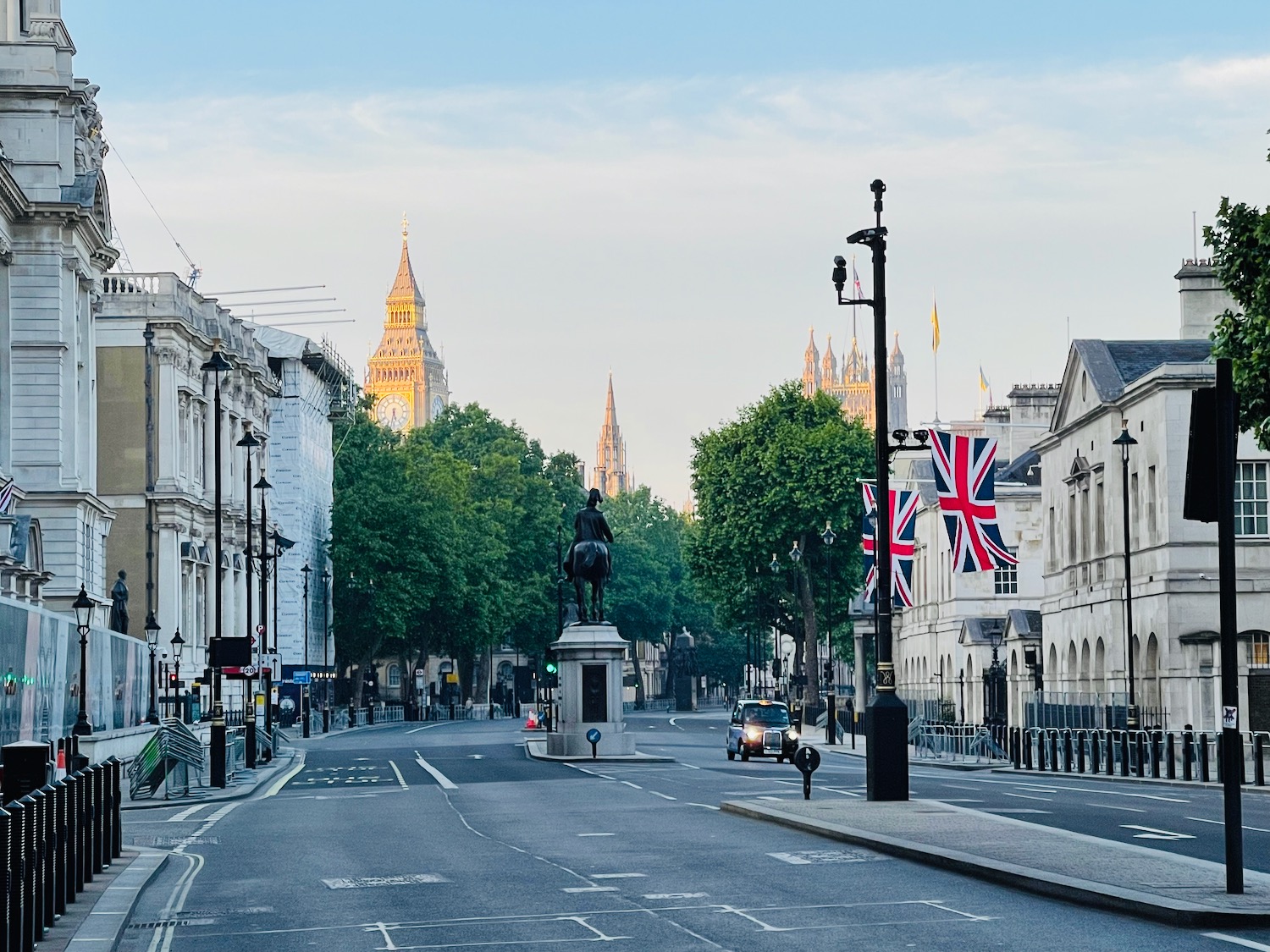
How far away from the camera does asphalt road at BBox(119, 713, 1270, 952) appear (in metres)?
15.5

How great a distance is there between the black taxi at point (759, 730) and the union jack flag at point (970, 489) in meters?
12.9

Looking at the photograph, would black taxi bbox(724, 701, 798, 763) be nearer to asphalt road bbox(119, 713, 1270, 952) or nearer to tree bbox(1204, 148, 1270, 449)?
asphalt road bbox(119, 713, 1270, 952)

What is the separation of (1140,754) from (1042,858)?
28132 millimetres

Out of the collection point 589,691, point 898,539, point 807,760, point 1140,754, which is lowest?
point 1140,754

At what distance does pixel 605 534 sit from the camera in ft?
191

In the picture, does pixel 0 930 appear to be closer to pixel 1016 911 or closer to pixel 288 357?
pixel 1016 911

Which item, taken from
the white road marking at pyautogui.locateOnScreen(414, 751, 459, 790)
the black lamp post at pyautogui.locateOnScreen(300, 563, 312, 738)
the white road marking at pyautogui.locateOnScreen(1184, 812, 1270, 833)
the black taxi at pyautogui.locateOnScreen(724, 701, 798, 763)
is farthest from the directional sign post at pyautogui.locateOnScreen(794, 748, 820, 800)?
the black lamp post at pyautogui.locateOnScreen(300, 563, 312, 738)

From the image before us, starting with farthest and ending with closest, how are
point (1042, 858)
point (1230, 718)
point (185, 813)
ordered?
point (185, 813)
point (1042, 858)
point (1230, 718)

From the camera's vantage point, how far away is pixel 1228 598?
623 inches

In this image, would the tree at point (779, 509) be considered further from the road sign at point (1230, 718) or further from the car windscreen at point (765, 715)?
the road sign at point (1230, 718)

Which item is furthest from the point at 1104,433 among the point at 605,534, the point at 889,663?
the point at 889,663

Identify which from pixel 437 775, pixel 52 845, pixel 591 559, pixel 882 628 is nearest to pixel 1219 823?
pixel 882 628

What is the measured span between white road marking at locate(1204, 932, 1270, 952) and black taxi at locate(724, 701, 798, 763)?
140 ft

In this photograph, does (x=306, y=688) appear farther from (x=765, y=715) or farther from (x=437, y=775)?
(x=437, y=775)
